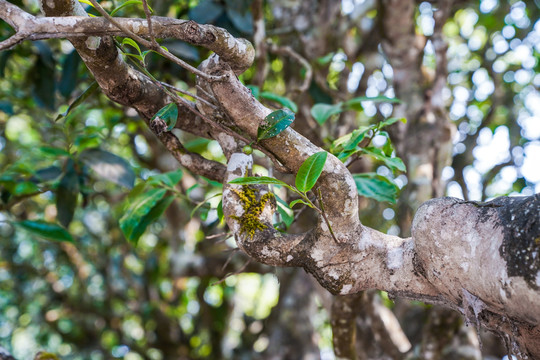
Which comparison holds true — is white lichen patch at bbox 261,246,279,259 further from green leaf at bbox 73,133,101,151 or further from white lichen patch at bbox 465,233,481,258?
green leaf at bbox 73,133,101,151

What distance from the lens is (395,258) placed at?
0.84m

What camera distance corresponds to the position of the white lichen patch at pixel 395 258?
0.83 m

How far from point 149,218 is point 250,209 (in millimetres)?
501

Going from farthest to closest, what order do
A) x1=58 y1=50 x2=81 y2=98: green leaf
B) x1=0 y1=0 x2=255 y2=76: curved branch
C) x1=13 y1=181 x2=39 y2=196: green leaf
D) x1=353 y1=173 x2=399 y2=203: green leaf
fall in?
1. x1=58 y1=50 x2=81 y2=98: green leaf
2. x1=13 y1=181 x2=39 y2=196: green leaf
3. x1=353 y1=173 x2=399 y2=203: green leaf
4. x1=0 y1=0 x2=255 y2=76: curved branch

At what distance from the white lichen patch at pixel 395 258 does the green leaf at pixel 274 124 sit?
0.97 ft

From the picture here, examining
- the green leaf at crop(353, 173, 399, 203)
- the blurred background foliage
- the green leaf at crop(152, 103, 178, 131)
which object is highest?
the green leaf at crop(152, 103, 178, 131)

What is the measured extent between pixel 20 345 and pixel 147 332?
2021mm

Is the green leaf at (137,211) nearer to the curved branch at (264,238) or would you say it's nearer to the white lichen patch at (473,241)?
the curved branch at (264,238)

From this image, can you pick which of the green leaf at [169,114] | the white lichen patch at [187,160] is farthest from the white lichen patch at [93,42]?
the white lichen patch at [187,160]

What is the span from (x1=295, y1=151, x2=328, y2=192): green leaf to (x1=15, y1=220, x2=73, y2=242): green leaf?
938 millimetres

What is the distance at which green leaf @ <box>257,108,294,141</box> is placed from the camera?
0.82 meters

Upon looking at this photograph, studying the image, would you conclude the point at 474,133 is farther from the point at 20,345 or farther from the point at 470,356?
the point at 20,345

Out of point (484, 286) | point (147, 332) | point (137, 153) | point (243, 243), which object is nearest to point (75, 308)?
point (147, 332)

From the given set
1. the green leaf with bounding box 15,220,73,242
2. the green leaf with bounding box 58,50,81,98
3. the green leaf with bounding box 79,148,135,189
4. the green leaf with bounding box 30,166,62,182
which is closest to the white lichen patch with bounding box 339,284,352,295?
the green leaf with bounding box 79,148,135,189
